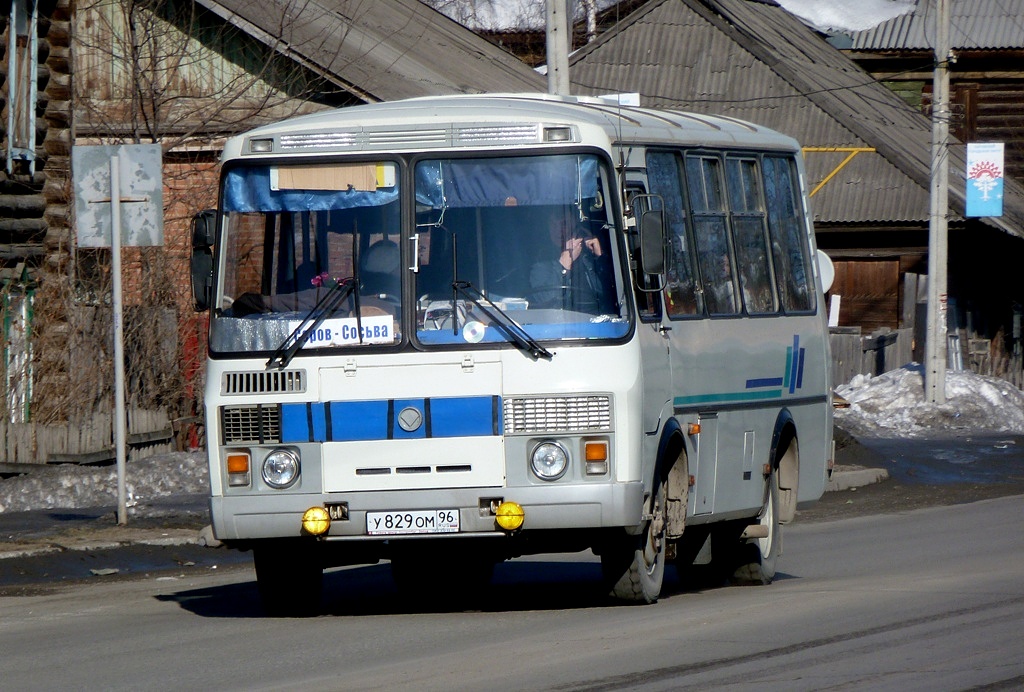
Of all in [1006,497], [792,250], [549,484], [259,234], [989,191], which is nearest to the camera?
→ [549,484]

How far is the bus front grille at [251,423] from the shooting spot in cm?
933

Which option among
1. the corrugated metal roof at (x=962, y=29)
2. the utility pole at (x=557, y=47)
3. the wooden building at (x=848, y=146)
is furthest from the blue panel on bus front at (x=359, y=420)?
the corrugated metal roof at (x=962, y=29)

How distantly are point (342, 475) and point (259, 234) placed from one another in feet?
4.83

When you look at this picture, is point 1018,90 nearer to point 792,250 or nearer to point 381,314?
point 792,250

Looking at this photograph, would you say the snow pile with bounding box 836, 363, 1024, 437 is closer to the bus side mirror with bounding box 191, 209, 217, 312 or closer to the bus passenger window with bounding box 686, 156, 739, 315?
the bus passenger window with bounding box 686, 156, 739, 315

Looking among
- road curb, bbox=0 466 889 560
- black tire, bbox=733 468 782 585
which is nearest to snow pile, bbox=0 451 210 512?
road curb, bbox=0 466 889 560

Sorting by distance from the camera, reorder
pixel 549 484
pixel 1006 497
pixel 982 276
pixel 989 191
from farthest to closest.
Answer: pixel 982 276
pixel 989 191
pixel 1006 497
pixel 549 484

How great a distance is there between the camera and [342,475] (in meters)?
9.24

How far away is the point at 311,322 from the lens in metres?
9.37

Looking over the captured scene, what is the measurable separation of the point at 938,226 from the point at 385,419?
21452 mm

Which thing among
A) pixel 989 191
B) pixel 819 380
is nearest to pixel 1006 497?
pixel 819 380

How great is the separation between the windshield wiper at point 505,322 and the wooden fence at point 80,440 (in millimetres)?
9214

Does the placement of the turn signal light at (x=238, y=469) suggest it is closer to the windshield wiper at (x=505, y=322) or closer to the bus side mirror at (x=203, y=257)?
the bus side mirror at (x=203, y=257)

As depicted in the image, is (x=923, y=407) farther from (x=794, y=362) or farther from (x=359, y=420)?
(x=359, y=420)
